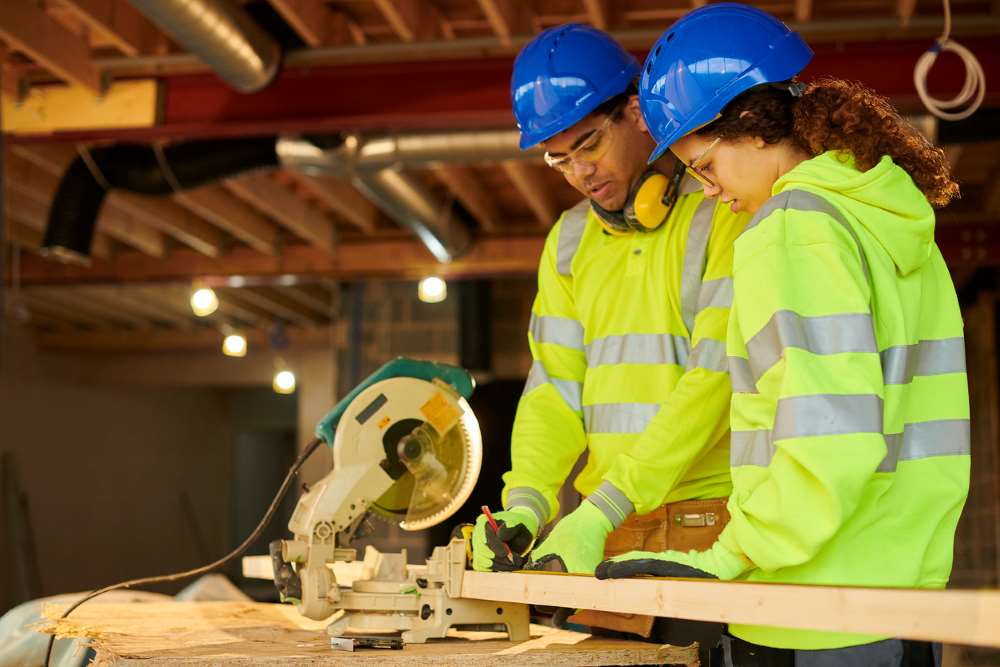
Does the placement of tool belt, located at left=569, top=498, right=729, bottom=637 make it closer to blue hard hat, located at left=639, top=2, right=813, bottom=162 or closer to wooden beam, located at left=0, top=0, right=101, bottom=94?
blue hard hat, located at left=639, top=2, right=813, bottom=162

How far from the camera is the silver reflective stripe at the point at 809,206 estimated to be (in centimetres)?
143

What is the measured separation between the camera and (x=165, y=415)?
15062mm

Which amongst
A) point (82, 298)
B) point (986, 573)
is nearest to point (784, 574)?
point (986, 573)

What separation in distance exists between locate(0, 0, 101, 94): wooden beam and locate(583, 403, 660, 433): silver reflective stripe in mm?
3378

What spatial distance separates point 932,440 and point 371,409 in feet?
3.54

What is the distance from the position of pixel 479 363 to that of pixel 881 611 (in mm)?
7676

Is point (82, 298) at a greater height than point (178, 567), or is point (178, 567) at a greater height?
point (82, 298)

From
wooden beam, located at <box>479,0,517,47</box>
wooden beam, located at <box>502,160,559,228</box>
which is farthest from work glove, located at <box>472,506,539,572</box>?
wooden beam, located at <box>502,160,559,228</box>

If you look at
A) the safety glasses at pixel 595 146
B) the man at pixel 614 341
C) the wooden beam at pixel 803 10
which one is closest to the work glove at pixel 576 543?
the man at pixel 614 341

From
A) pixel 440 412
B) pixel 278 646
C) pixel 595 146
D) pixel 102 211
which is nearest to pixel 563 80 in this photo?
pixel 595 146

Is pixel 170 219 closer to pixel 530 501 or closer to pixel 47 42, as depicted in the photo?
pixel 47 42

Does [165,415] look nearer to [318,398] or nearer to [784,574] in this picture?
[318,398]

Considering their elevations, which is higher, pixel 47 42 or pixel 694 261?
pixel 47 42

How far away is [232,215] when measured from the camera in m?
7.69
